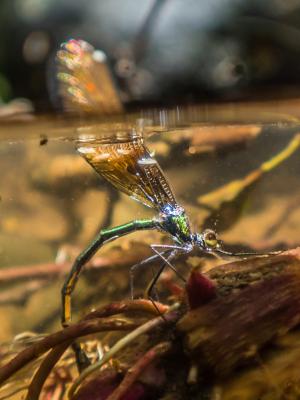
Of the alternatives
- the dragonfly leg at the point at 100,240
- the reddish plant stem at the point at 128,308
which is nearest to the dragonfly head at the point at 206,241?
the dragonfly leg at the point at 100,240

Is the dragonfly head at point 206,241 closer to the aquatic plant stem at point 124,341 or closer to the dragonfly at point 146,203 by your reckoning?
the dragonfly at point 146,203

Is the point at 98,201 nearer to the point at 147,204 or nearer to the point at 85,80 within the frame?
the point at 147,204

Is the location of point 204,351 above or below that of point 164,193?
below

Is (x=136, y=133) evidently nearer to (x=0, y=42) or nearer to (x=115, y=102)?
(x=115, y=102)

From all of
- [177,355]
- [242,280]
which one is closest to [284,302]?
[242,280]

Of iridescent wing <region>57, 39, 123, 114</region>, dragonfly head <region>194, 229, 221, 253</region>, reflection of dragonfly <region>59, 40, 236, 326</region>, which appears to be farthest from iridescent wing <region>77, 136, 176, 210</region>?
iridescent wing <region>57, 39, 123, 114</region>

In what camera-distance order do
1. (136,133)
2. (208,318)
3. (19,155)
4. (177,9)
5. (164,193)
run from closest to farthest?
(177,9)
(208,318)
(164,193)
(136,133)
(19,155)
